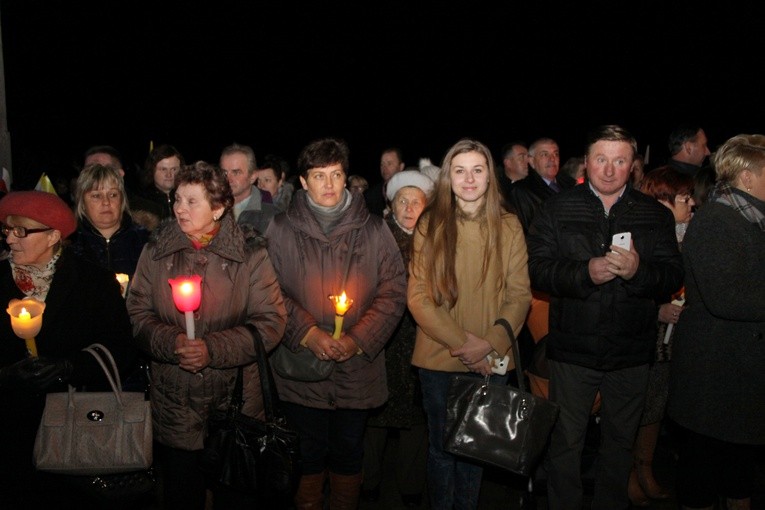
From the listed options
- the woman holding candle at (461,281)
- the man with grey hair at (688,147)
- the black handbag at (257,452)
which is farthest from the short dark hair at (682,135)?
the black handbag at (257,452)

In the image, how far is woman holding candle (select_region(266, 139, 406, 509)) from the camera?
157 inches

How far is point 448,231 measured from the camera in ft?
13.2

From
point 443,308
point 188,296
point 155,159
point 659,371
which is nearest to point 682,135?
point 659,371

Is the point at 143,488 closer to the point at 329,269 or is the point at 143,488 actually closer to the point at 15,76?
the point at 329,269

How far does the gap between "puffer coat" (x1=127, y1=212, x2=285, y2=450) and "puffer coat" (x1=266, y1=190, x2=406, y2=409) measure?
0.25 m

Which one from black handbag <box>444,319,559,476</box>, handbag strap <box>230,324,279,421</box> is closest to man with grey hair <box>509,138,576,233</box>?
black handbag <box>444,319,559,476</box>

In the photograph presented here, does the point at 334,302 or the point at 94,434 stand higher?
the point at 334,302

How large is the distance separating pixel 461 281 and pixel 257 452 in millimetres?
1542

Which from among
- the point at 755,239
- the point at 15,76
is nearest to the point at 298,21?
the point at 15,76

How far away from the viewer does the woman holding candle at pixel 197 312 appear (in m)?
3.67

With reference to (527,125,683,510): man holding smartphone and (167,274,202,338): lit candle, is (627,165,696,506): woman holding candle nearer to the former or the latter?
(527,125,683,510): man holding smartphone

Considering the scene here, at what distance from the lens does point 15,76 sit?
Answer: 20.7 meters

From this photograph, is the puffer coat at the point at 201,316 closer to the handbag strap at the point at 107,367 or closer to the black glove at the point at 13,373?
the handbag strap at the point at 107,367

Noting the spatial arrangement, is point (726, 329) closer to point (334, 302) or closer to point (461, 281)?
point (461, 281)
